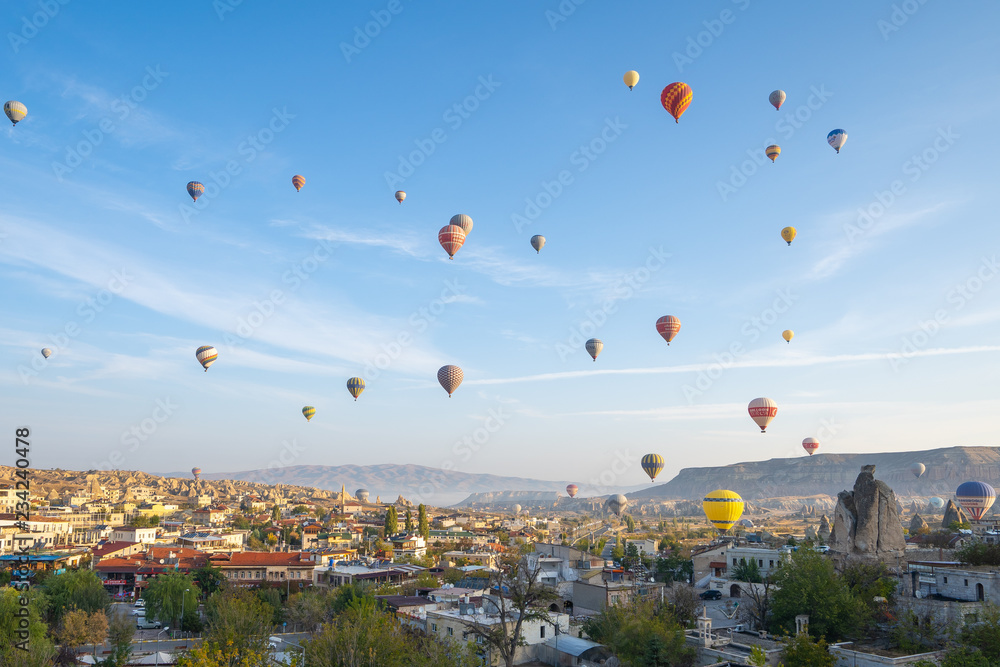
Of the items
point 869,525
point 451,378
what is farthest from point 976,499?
point 451,378

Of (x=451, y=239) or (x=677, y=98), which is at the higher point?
(x=677, y=98)

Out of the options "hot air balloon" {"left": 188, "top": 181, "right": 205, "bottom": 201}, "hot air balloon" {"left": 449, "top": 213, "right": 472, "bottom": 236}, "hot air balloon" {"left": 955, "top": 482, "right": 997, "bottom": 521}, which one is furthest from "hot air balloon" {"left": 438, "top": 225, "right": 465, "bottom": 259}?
→ "hot air balloon" {"left": 955, "top": 482, "right": 997, "bottom": 521}

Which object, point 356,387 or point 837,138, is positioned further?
point 356,387

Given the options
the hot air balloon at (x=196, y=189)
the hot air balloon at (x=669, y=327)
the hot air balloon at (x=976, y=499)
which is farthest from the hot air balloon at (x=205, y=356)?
the hot air balloon at (x=976, y=499)

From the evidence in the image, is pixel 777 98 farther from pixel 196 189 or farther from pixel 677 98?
pixel 196 189

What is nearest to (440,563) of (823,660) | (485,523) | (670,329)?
(670,329)

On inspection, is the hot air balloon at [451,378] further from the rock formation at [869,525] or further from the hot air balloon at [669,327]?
the rock formation at [869,525]

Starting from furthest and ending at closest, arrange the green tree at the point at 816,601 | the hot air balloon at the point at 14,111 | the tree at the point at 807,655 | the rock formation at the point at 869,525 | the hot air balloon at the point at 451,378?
the hot air balloon at the point at 451,378 → the hot air balloon at the point at 14,111 → the rock formation at the point at 869,525 → the green tree at the point at 816,601 → the tree at the point at 807,655

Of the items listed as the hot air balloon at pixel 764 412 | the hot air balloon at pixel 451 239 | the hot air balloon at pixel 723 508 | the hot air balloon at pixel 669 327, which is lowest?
the hot air balloon at pixel 723 508
